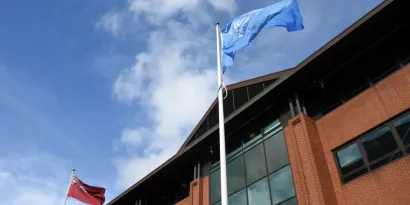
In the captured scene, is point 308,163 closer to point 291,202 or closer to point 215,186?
point 291,202

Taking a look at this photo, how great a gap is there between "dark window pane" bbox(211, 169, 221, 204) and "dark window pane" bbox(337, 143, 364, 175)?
6622mm

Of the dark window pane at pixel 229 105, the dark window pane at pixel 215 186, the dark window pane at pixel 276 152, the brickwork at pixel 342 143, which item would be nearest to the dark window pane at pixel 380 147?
the brickwork at pixel 342 143

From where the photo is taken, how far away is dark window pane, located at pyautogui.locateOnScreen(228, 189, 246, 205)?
17.2 metres

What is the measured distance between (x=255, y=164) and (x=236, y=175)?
126cm

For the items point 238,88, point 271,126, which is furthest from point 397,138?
point 238,88

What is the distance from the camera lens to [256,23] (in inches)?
481

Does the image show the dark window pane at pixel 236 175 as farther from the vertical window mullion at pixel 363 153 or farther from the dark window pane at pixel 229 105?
the vertical window mullion at pixel 363 153

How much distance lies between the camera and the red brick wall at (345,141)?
12555 mm

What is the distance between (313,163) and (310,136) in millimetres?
1384

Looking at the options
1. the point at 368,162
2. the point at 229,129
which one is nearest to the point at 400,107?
the point at 368,162

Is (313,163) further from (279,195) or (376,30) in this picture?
(376,30)

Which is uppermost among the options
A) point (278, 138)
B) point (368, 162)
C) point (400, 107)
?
point (278, 138)

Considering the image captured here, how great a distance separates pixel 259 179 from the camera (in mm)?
16875

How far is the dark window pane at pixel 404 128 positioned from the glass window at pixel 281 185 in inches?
174
